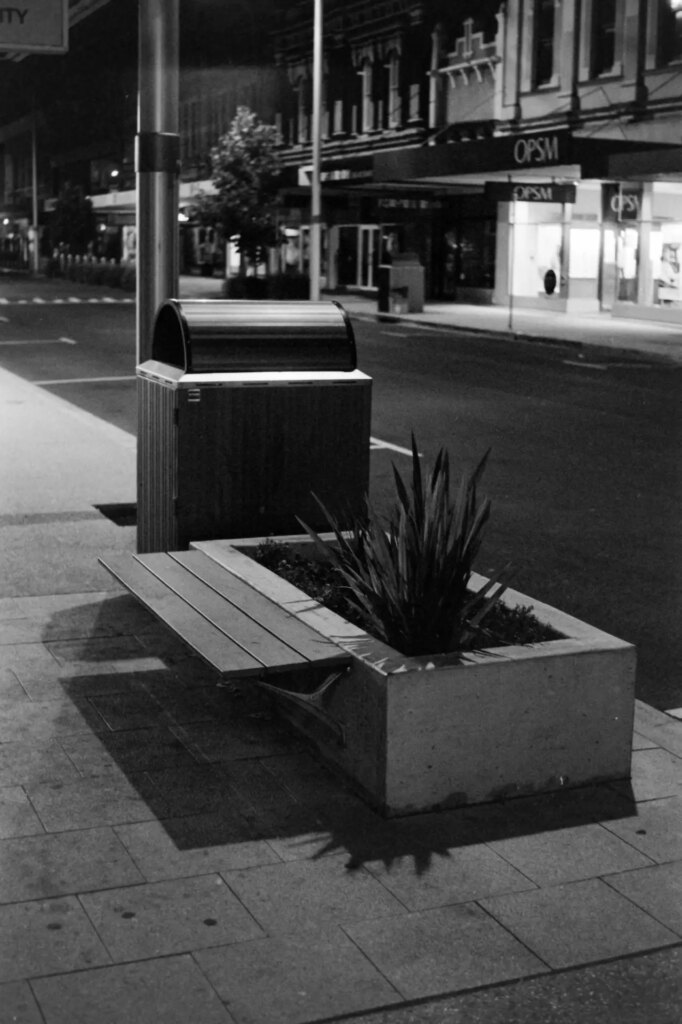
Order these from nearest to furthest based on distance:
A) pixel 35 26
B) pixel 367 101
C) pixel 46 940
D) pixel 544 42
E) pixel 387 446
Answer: pixel 46 940 < pixel 35 26 < pixel 387 446 < pixel 544 42 < pixel 367 101

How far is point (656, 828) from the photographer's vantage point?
4.84 m

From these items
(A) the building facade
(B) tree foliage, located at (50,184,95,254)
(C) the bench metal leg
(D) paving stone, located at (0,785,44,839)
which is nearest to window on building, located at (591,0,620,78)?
(A) the building facade

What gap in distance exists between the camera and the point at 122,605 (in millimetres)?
7562

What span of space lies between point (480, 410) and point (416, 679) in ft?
40.8

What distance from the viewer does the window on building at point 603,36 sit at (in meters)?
36.8

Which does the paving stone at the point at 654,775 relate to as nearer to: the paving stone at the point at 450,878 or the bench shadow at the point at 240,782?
the bench shadow at the point at 240,782

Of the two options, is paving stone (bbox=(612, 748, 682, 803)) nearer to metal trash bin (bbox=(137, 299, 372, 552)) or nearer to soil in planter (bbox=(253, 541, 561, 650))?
soil in planter (bbox=(253, 541, 561, 650))

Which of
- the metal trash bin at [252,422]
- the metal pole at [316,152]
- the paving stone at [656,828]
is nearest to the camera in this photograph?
the paving stone at [656,828]

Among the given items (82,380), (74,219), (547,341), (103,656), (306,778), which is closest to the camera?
(306,778)

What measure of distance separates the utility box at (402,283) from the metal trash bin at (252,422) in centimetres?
2970

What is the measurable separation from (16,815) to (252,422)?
8.87 ft

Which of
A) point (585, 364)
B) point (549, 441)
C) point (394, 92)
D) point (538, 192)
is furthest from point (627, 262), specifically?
point (549, 441)

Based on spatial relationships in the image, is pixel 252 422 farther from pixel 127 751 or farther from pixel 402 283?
pixel 402 283

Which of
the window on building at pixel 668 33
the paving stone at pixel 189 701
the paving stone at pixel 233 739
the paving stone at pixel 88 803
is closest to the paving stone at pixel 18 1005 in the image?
the paving stone at pixel 88 803
